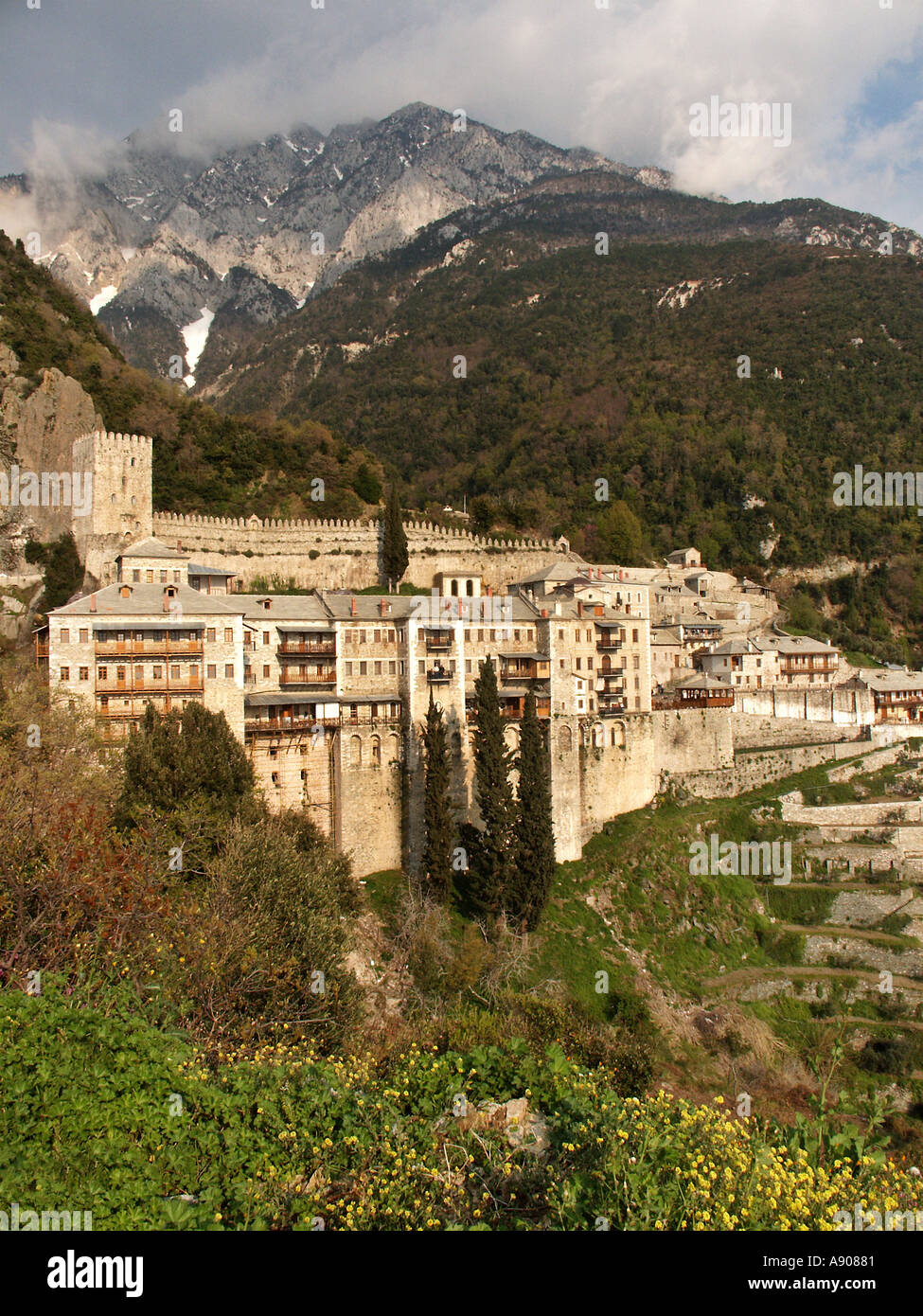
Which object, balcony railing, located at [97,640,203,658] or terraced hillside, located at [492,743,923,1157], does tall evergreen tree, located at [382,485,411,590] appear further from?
terraced hillside, located at [492,743,923,1157]

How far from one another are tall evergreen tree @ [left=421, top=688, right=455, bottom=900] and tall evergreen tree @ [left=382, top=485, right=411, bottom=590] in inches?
810

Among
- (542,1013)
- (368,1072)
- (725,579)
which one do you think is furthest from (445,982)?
(725,579)

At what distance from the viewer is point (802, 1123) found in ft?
52.5

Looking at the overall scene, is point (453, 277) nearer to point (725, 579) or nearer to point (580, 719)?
point (725, 579)

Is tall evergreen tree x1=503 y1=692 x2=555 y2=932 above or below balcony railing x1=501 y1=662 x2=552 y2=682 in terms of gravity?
below

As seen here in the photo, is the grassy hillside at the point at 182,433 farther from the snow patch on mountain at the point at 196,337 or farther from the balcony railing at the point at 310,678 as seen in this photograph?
the snow patch on mountain at the point at 196,337

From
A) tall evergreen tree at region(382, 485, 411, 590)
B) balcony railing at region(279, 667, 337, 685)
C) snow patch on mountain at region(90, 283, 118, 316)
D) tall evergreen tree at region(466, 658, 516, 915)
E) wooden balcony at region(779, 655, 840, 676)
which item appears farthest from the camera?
snow patch on mountain at region(90, 283, 118, 316)

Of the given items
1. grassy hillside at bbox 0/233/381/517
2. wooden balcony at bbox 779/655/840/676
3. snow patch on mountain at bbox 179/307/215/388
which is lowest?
wooden balcony at bbox 779/655/840/676

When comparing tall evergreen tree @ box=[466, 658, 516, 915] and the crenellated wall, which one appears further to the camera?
the crenellated wall

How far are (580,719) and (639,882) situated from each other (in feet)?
30.5

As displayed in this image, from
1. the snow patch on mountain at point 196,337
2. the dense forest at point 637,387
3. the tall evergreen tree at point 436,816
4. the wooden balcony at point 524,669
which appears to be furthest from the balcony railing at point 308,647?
the snow patch on mountain at point 196,337

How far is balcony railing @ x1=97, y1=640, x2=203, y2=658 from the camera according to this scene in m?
35.2

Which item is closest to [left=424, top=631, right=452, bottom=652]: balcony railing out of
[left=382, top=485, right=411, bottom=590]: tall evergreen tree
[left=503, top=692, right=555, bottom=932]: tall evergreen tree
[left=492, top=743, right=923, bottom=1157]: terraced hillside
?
[left=503, top=692, right=555, bottom=932]: tall evergreen tree

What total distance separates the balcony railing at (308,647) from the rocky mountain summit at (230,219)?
13176 centimetres
